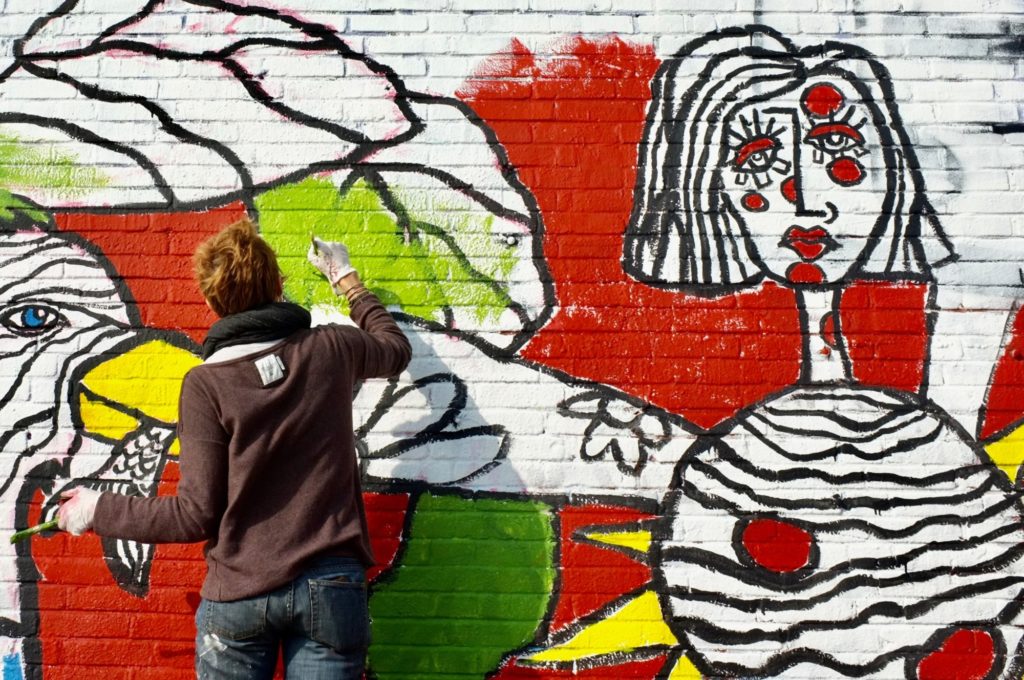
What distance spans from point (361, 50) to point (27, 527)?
2127 millimetres

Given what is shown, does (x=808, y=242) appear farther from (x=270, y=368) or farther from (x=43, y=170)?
(x=43, y=170)

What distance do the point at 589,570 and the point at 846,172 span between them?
69.7 inches

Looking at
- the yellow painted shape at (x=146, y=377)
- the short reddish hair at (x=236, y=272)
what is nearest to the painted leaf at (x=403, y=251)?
the yellow painted shape at (x=146, y=377)

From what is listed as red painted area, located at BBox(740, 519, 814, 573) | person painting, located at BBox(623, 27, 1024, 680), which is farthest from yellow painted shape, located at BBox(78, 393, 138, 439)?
red painted area, located at BBox(740, 519, 814, 573)

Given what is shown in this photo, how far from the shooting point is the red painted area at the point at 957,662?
108 inches

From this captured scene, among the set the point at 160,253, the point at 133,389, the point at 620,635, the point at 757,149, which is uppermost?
the point at 757,149

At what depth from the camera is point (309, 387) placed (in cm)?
214

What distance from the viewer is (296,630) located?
2074 mm

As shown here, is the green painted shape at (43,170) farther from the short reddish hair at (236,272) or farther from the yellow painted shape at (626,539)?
the yellow painted shape at (626,539)

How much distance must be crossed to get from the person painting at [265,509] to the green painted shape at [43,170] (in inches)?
46.8

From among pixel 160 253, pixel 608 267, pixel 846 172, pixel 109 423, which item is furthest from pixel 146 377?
pixel 846 172

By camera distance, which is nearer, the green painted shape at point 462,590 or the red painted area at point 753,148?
the green painted shape at point 462,590

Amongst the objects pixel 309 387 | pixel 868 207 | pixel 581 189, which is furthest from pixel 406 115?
pixel 868 207

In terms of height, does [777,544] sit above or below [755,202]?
below
